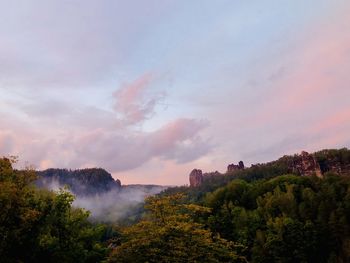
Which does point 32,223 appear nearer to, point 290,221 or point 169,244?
point 169,244

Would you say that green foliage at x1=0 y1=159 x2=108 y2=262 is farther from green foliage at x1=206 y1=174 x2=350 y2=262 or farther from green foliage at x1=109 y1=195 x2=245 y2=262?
green foliage at x1=206 y1=174 x2=350 y2=262

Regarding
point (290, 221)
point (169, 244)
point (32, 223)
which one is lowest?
point (169, 244)

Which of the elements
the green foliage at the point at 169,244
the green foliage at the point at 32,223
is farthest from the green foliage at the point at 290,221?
the green foliage at the point at 169,244

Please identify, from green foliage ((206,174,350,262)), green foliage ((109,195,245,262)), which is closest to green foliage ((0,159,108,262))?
green foliage ((109,195,245,262))

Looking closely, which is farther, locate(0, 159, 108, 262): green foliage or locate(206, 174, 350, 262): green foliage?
locate(206, 174, 350, 262): green foliage

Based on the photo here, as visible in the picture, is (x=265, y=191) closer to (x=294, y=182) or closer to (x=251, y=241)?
(x=294, y=182)

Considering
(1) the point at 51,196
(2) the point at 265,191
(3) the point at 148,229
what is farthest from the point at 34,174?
(2) the point at 265,191

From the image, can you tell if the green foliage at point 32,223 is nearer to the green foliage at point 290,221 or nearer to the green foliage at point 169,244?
the green foliage at point 169,244

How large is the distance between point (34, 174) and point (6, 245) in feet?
20.0

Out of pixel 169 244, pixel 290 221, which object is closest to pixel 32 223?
pixel 169 244

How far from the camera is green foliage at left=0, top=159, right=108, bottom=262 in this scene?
30253 mm

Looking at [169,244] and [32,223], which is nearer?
[169,244]

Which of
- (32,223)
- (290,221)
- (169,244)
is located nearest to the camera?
(169,244)

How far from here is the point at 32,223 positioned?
33969 millimetres
